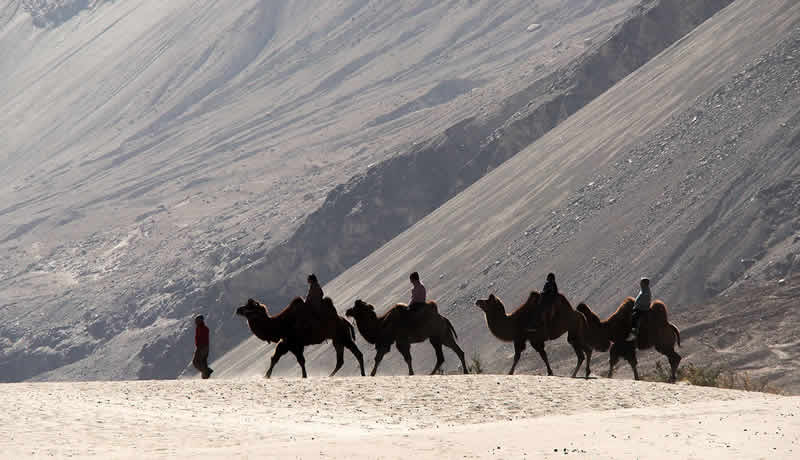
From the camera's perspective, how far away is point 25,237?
169m

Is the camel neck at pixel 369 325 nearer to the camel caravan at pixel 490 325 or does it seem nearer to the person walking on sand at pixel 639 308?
the camel caravan at pixel 490 325

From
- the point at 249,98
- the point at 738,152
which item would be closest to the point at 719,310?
the point at 738,152

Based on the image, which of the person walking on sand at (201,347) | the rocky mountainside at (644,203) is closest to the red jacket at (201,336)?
the person walking on sand at (201,347)

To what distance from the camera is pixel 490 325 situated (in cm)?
2359

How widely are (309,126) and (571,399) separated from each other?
162 metres

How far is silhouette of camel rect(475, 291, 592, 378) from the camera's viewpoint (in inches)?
897

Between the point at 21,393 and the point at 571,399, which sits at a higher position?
the point at 21,393

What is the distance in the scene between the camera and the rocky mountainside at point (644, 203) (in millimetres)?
55531

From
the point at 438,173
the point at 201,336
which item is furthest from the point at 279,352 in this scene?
the point at 438,173

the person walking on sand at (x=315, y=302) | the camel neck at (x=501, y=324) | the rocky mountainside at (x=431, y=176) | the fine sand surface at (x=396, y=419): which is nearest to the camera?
the fine sand surface at (x=396, y=419)

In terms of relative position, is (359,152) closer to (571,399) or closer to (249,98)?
(249,98)

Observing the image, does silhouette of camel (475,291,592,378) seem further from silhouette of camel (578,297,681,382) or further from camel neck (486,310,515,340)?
silhouette of camel (578,297,681,382)

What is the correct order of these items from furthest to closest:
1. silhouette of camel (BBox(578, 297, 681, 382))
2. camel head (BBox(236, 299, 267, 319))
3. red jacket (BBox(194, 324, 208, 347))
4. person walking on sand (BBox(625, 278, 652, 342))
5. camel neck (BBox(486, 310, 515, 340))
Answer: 1. red jacket (BBox(194, 324, 208, 347))
2. camel neck (BBox(486, 310, 515, 340))
3. silhouette of camel (BBox(578, 297, 681, 382))
4. person walking on sand (BBox(625, 278, 652, 342))
5. camel head (BBox(236, 299, 267, 319))

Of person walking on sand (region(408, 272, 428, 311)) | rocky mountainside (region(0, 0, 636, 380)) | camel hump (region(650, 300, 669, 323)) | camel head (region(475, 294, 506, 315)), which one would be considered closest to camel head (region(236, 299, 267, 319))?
person walking on sand (region(408, 272, 428, 311))
